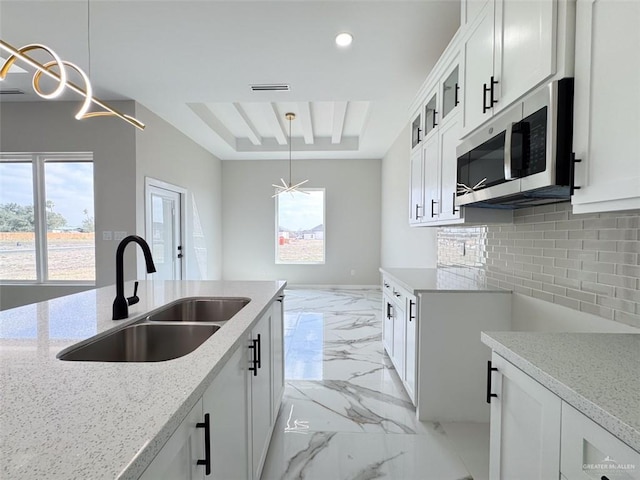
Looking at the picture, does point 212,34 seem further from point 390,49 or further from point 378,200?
point 378,200

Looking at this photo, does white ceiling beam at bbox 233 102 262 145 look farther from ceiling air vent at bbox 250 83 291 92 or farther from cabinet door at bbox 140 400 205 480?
cabinet door at bbox 140 400 205 480

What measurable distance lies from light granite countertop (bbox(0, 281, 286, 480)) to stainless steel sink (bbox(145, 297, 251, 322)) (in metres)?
0.55

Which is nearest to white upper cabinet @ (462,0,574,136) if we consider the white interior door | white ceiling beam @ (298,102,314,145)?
white ceiling beam @ (298,102,314,145)

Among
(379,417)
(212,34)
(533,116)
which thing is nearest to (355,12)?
(212,34)

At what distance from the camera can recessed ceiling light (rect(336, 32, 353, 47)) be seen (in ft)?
8.28

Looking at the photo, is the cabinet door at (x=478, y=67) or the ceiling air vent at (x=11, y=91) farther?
the ceiling air vent at (x=11, y=91)

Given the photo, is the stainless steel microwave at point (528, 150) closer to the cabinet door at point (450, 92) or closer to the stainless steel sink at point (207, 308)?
the cabinet door at point (450, 92)

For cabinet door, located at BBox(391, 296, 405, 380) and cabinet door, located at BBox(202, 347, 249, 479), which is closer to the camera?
cabinet door, located at BBox(202, 347, 249, 479)

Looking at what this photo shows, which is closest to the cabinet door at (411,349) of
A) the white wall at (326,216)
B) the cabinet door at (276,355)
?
the cabinet door at (276,355)

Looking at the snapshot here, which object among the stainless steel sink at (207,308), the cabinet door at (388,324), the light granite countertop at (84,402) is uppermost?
the light granite countertop at (84,402)

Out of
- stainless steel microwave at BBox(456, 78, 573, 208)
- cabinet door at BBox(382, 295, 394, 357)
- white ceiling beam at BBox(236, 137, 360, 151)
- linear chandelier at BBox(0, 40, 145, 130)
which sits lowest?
cabinet door at BBox(382, 295, 394, 357)

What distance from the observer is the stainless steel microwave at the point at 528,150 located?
3.81 ft

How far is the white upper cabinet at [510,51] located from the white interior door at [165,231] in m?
3.88

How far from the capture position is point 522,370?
100 cm
